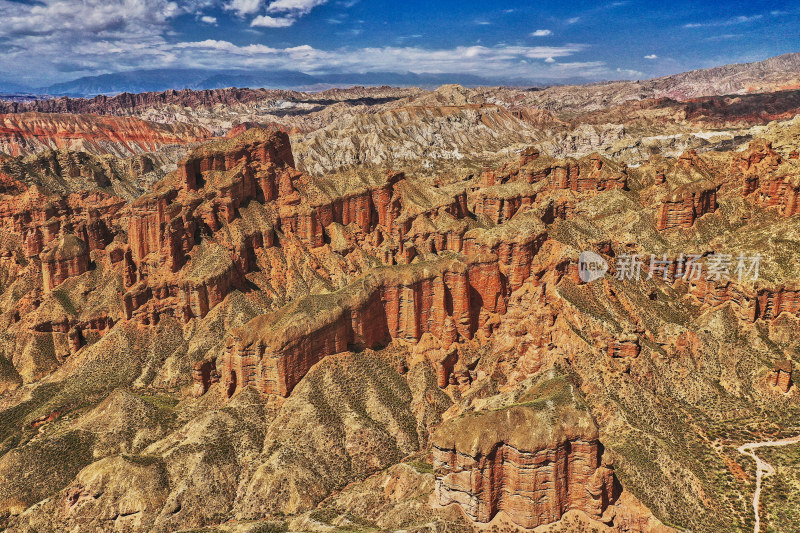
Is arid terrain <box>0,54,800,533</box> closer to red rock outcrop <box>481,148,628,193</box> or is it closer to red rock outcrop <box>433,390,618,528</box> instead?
red rock outcrop <box>433,390,618,528</box>

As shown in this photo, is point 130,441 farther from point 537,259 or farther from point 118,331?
point 537,259

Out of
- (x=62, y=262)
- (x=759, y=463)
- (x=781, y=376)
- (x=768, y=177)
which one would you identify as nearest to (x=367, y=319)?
(x=759, y=463)

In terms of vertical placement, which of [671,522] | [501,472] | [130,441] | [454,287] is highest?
[454,287]

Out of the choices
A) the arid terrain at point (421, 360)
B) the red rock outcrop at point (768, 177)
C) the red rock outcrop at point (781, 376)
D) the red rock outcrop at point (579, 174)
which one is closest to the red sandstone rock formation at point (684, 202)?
the arid terrain at point (421, 360)

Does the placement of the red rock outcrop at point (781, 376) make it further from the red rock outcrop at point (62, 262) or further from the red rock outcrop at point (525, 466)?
the red rock outcrop at point (62, 262)

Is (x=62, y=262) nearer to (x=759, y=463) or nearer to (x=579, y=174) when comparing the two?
(x=579, y=174)

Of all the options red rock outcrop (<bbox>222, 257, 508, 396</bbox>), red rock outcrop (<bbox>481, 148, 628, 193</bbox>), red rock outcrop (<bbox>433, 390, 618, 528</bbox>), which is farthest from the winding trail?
red rock outcrop (<bbox>481, 148, 628, 193</bbox>)

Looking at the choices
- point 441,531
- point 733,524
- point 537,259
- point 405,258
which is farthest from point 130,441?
point 733,524
